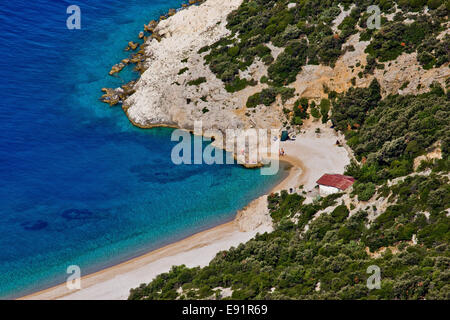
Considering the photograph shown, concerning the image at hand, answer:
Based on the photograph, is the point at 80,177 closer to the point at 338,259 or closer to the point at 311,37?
the point at 311,37

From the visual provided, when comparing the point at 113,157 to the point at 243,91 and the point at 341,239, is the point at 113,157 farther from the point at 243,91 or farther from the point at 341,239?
the point at 341,239

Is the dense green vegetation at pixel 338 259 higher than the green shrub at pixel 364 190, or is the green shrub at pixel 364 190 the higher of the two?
the green shrub at pixel 364 190

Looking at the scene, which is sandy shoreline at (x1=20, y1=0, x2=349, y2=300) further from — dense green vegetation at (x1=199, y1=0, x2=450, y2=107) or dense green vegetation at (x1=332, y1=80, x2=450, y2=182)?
dense green vegetation at (x1=199, y1=0, x2=450, y2=107)

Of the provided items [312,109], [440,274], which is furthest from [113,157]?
[440,274]

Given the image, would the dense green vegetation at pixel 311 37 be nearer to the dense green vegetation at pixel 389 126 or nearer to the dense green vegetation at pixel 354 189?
the dense green vegetation at pixel 354 189

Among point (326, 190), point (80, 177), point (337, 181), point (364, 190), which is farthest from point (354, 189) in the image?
point (80, 177)

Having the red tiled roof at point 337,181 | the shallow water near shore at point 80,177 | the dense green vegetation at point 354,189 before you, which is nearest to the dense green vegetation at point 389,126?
the dense green vegetation at point 354,189
